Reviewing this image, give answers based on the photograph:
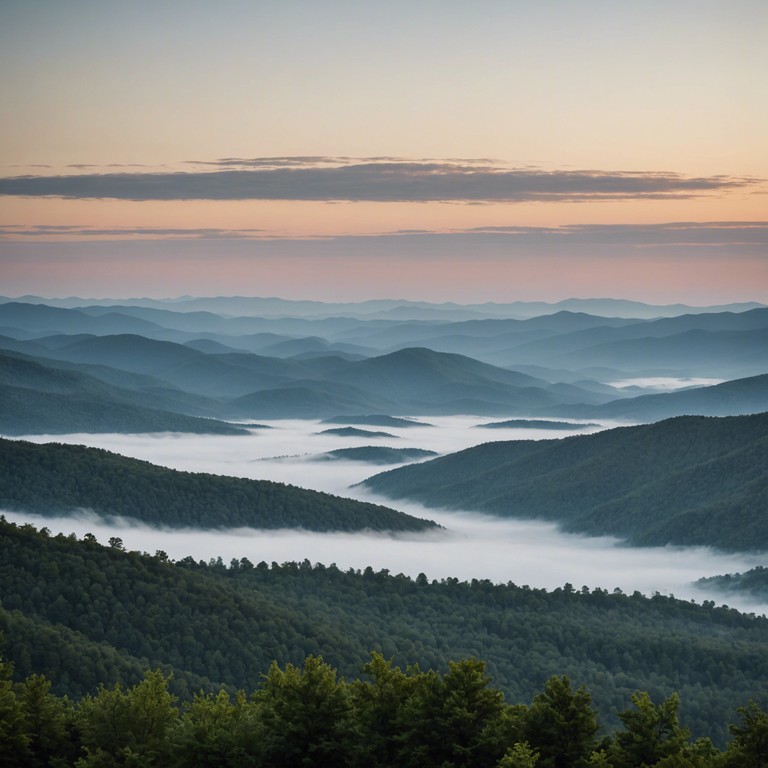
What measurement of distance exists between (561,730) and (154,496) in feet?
442

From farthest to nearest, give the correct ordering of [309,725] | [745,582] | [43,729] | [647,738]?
[745,582], [43,729], [309,725], [647,738]

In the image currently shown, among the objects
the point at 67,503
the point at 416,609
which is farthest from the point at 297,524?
the point at 416,609

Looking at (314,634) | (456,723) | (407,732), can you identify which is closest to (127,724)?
(407,732)

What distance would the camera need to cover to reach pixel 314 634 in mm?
108125

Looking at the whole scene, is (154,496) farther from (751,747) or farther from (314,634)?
(751,747)

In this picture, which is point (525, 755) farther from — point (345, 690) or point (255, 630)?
point (255, 630)

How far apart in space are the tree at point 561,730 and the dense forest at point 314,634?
4395 centimetres

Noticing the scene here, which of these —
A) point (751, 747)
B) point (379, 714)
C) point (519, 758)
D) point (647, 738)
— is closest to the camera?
point (519, 758)

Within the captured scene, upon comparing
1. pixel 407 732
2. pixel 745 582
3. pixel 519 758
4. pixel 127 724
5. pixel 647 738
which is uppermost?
pixel 519 758

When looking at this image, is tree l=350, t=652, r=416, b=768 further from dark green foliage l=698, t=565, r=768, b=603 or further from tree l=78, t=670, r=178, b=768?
dark green foliage l=698, t=565, r=768, b=603

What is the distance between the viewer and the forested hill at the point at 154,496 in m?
178

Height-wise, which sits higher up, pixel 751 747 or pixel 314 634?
pixel 751 747

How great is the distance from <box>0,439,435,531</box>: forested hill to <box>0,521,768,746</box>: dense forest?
163 ft

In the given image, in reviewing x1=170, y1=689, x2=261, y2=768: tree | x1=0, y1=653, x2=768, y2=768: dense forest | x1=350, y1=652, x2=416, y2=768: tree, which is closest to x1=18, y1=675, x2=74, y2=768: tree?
x1=0, y1=653, x2=768, y2=768: dense forest
